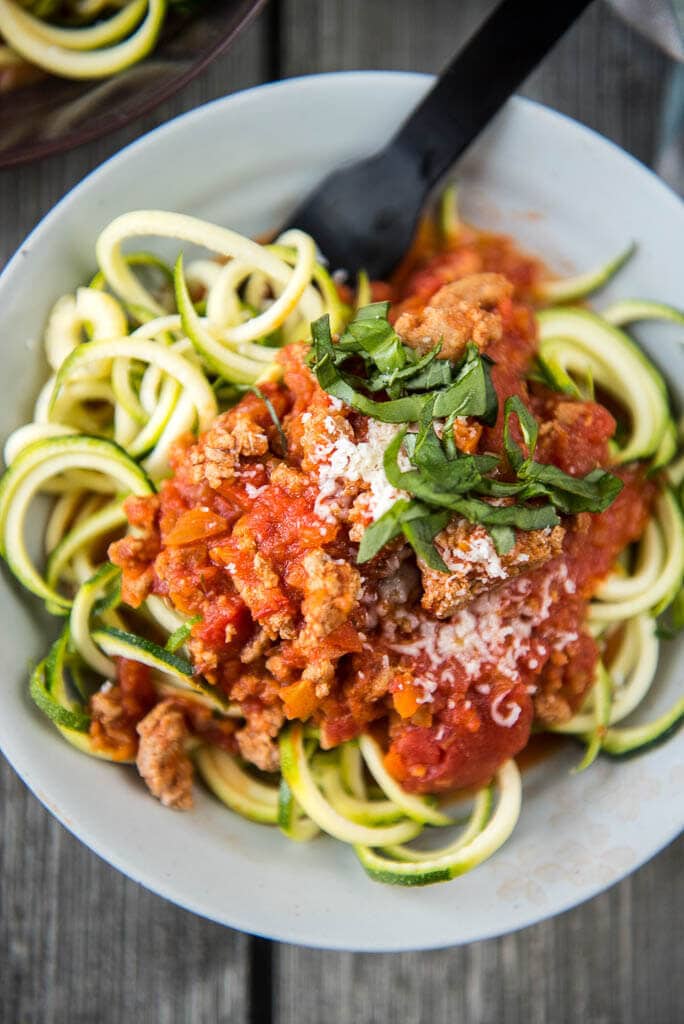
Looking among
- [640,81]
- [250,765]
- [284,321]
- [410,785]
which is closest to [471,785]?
[410,785]

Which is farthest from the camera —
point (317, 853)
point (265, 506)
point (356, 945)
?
point (317, 853)

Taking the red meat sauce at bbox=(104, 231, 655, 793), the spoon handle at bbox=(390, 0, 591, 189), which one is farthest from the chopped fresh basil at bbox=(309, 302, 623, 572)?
the spoon handle at bbox=(390, 0, 591, 189)

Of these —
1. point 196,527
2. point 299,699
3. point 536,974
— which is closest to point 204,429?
point 196,527

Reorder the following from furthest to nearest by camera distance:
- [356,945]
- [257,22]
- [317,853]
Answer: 1. [257,22]
2. [317,853]
3. [356,945]

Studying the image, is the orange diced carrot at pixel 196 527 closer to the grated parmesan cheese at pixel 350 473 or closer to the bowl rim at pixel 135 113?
the grated parmesan cheese at pixel 350 473

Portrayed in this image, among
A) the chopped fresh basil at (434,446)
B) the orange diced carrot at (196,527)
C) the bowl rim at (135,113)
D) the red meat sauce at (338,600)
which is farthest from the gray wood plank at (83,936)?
the chopped fresh basil at (434,446)

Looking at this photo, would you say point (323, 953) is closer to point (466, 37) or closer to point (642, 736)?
point (642, 736)

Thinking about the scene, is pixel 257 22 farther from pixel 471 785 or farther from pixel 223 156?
pixel 471 785
